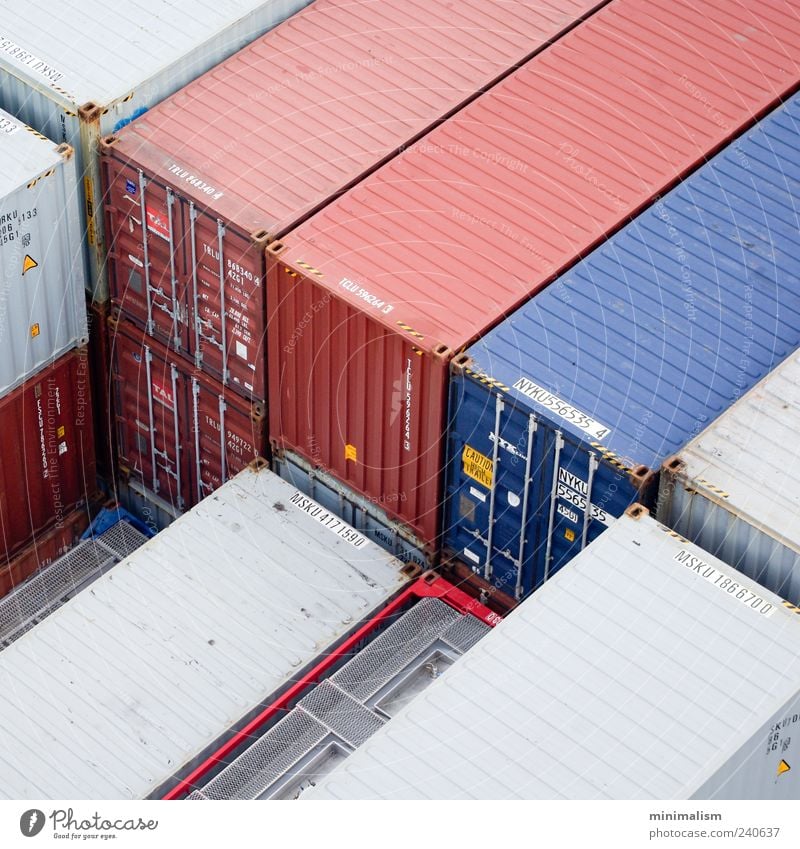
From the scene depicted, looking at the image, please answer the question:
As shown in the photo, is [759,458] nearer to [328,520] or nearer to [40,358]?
[328,520]

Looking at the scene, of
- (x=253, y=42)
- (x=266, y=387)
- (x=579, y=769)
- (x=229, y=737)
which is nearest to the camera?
(x=579, y=769)

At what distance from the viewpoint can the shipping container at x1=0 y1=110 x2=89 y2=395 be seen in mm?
28000

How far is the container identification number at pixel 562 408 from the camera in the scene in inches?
963

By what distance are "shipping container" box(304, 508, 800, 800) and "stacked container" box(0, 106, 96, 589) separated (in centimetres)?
1001

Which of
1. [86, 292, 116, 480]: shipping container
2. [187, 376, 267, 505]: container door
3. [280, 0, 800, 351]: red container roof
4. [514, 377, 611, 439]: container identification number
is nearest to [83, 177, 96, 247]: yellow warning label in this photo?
[86, 292, 116, 480]: shipping container

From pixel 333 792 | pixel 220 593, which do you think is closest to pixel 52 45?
pixel 220 593

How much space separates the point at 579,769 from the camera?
830 inches

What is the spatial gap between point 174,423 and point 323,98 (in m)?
5.58

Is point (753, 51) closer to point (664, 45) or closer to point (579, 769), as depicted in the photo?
point (664, 45)

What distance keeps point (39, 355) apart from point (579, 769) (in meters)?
12.3

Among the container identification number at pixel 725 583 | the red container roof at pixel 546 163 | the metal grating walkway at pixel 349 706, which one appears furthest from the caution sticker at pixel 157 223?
the container identification number at pixel 725 583

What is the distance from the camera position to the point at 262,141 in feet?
93.6

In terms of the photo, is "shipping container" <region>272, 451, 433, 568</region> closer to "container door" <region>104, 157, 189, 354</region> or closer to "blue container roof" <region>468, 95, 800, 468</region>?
"container door" <region>104, 157, 189, 354</region>
